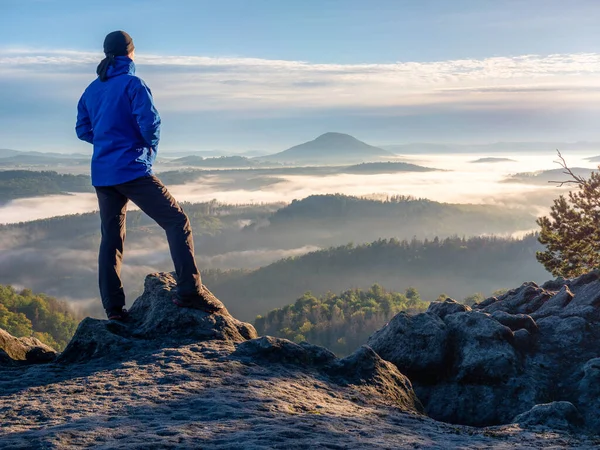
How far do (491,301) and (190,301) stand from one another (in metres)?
10.7

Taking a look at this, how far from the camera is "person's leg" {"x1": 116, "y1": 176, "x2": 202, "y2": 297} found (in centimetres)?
921

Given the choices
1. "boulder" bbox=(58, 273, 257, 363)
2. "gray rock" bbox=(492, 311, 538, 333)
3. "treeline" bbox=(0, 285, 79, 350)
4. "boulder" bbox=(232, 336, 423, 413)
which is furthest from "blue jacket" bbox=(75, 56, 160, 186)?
"treeline" bbox=(0, 285, 79, 350)

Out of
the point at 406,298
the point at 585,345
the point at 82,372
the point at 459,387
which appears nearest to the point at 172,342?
the point at 82,372

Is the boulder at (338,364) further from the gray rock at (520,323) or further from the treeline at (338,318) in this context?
the treeline at (338,318)

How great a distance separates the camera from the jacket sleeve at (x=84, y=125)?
10.1m

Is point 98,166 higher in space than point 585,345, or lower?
higher

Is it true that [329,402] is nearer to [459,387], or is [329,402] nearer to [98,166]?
[459,387]

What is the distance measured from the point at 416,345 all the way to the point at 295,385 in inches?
139

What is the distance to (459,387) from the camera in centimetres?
1022

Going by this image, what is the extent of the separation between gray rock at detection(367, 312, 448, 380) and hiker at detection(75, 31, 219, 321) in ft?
13.0

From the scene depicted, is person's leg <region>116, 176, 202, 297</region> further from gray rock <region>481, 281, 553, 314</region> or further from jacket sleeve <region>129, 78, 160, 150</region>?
gray rock <region>481, 281, 553, 314</region>

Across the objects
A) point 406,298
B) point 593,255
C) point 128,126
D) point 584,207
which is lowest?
point 406,298

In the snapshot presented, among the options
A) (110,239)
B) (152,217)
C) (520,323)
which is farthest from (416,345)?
(110,239)

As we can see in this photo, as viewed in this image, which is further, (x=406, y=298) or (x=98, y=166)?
(x=406, y=298)
